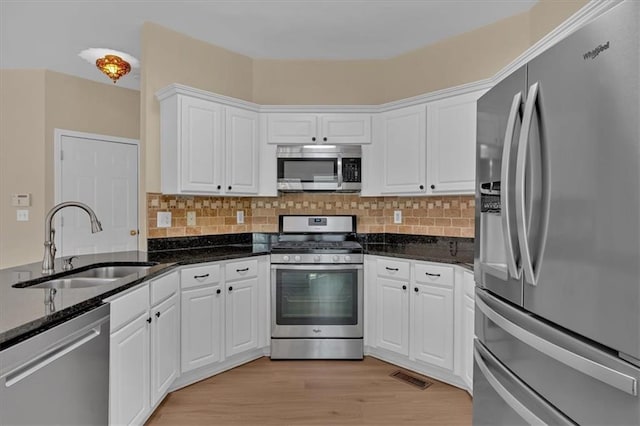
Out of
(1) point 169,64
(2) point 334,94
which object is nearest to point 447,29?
(2) point 334,94

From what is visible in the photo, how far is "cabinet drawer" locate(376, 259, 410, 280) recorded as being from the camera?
9.28ft

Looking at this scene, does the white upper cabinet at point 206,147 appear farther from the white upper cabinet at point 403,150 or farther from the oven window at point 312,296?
the white upper cabinet at point 403,150

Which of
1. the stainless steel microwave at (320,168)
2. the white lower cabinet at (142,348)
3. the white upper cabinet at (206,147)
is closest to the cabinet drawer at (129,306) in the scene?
the white lower cabinet at (142,348)

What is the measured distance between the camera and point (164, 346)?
7.48 feet

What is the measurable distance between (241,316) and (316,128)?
1737mm

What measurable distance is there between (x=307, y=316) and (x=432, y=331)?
0.99m

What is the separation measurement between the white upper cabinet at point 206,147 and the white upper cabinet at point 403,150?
3.79 ft

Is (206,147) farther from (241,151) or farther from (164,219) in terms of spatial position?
(164,219)

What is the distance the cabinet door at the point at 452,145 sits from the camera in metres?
2.76

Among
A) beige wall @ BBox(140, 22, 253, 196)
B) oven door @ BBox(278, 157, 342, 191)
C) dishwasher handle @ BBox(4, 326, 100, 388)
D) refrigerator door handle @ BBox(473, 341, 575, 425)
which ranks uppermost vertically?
beige wall @ BBox(140, 22, 253, 196)

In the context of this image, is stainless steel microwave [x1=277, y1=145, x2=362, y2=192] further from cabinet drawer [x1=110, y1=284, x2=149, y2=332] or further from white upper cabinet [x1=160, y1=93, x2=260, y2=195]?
cabinet drawer [x1=110, y1=284, x2=149, y2=332]

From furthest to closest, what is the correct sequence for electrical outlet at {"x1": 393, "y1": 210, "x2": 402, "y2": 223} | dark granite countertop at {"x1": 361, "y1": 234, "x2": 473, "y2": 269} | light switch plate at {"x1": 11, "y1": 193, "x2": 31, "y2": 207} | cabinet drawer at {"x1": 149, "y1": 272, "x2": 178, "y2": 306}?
1. light switch plate at {"x1": 11, "y1": 193, "x2": 31, "y2": 207}
2. electrical outlet at {"x1": 393, "y1": 210, "x2": 402, "y2": 223}
3. dark granite countertop at {"x1": 361, "y1": 234, "x2": 473, "y2": 269}
4. cabinet drawer at {"x1": 149, "y1": 272, "x2": 178, "y2": 306}

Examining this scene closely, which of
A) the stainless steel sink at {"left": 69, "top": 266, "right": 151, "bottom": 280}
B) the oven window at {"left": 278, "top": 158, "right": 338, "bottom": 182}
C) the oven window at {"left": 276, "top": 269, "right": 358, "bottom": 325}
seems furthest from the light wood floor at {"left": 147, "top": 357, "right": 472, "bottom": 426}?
the oven window at {"left": 278, "top": 158, "right": 338, "bottom": 182}

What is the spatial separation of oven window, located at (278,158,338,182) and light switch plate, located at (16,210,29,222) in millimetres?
2953
